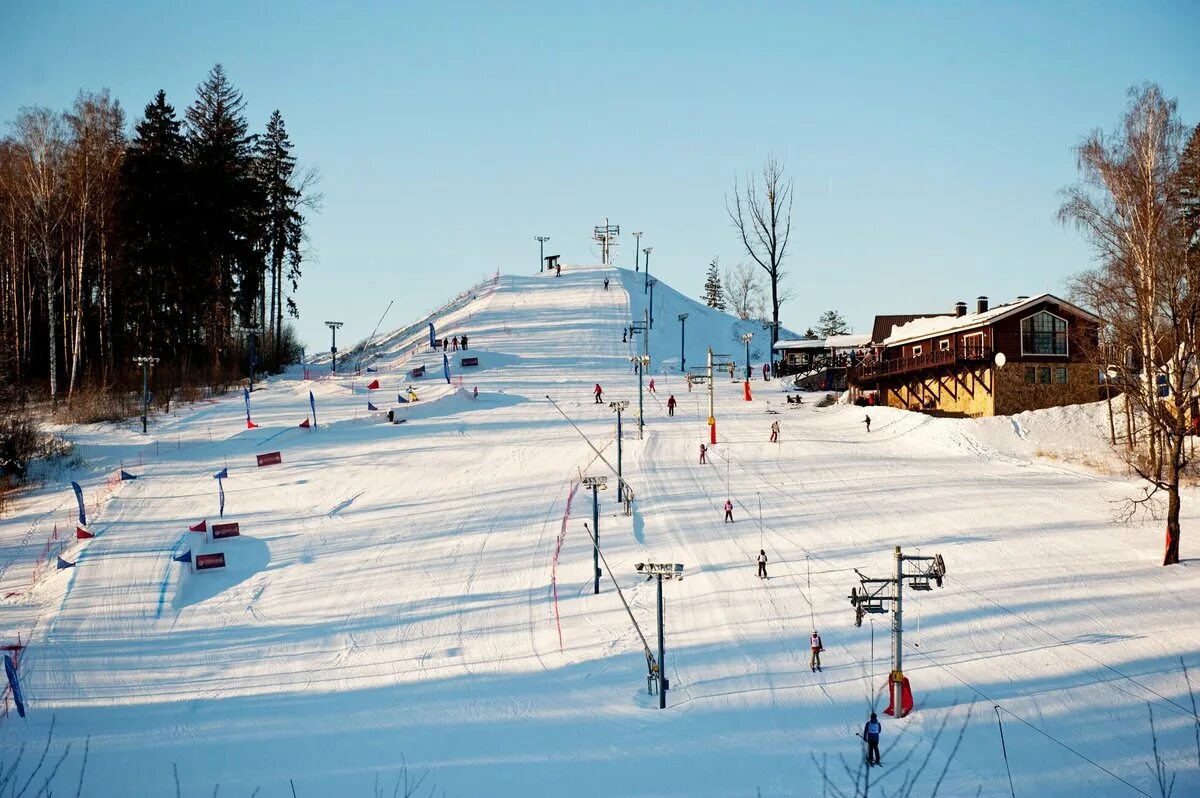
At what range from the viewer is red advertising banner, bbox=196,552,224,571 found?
91.9ft

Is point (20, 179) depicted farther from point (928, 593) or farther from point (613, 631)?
point (928, 593)

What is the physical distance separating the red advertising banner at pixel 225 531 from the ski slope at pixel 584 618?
0.44 metres

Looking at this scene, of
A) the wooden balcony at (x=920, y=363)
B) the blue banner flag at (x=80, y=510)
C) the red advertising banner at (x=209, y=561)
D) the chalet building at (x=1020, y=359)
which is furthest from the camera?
the wooden balcony at (x=920, y=363)

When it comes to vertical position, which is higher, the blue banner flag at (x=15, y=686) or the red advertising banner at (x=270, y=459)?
the red advertising banner at (x=270, y=459)

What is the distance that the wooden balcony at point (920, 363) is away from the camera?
153 feet

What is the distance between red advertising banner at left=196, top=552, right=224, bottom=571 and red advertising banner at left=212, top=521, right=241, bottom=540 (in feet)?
6.79

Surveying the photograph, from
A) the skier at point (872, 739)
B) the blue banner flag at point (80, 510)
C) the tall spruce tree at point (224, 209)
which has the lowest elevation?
the skier at point (872, 739)

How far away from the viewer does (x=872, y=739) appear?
52.7ft

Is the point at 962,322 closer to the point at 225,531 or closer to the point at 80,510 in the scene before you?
the point at 225,531

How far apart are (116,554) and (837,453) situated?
1122 inches

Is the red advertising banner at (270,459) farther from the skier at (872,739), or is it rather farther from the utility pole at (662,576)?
the skier at (872,739)

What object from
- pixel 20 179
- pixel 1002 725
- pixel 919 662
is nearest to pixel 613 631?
pixel 919 662

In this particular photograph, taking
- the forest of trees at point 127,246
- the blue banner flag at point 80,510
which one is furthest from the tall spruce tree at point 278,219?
the blue banner flag at point 80,510

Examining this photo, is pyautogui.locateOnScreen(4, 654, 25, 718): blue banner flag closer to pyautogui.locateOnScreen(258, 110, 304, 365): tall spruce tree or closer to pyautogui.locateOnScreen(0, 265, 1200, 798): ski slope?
pyautogui.locateOnScreen(0, 265, 1200, 798): ski slope
